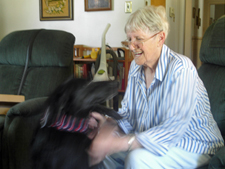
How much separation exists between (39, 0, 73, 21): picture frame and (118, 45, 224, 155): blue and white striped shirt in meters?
2.47

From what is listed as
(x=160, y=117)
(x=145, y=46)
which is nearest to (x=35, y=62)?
(x=145, y=46)

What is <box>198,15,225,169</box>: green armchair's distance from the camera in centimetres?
128

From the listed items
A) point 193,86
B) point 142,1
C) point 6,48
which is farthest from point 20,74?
point 142,1

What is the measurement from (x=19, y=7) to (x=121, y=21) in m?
1.58

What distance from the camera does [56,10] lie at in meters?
3.34

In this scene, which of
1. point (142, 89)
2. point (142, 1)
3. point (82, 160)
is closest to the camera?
point (82, 160)

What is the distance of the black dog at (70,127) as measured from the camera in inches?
29.5

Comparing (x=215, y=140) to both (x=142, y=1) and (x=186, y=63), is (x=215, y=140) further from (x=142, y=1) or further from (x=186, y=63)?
(x=142, y=1)

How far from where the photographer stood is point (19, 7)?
3488 millimetres


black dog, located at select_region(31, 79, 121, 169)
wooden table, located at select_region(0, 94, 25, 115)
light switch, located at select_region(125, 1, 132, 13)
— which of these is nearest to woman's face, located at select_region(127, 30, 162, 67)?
black dog, located at select_region(31, 79, 121, 169)

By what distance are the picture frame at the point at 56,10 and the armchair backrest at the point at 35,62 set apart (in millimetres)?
1234

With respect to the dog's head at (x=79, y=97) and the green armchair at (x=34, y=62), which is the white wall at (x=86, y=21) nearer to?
the green armchair at (x=34, y=62)

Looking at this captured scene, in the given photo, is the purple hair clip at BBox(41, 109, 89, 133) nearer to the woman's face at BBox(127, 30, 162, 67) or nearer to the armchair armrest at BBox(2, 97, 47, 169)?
→ the woman's face at BBox(127, 30, 162, 67)

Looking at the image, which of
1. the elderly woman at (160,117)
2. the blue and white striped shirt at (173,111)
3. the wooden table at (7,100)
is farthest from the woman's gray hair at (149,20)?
the wooden table at (7,100)
